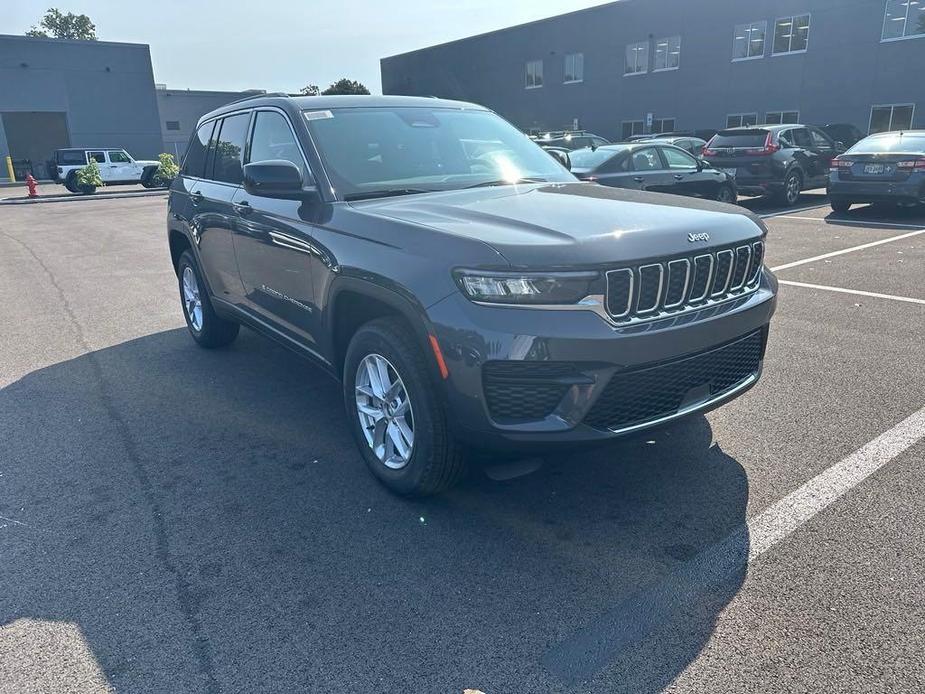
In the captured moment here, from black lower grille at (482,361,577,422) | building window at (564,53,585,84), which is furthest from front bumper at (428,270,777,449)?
building window at (564,53,585,84)

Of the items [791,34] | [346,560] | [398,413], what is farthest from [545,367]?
[791,34]

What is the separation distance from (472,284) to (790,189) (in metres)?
13.7

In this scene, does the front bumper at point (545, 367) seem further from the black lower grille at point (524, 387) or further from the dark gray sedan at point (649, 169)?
the dark gray sedan at point (649, 169)

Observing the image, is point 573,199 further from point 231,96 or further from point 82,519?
point 231,96

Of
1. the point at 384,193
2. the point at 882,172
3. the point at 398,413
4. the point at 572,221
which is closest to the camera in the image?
the point at 572,221

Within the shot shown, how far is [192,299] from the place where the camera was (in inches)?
239

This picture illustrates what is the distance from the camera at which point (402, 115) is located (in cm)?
434

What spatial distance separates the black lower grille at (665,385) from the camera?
282 centimetres

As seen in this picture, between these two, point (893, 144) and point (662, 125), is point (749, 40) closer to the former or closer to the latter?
point (662, 125)

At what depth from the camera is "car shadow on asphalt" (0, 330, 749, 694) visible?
2400mm

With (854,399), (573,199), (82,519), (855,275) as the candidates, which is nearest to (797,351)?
(854,399)

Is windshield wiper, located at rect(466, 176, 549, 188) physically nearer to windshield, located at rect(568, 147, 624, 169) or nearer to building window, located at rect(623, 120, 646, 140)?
windshield, located at rect(568, 147, 624, 169)

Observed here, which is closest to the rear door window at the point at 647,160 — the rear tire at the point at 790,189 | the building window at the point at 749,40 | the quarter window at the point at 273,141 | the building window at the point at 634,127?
the rear tire at the point at 790,189

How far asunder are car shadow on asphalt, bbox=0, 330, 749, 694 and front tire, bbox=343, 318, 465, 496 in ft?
0.62
